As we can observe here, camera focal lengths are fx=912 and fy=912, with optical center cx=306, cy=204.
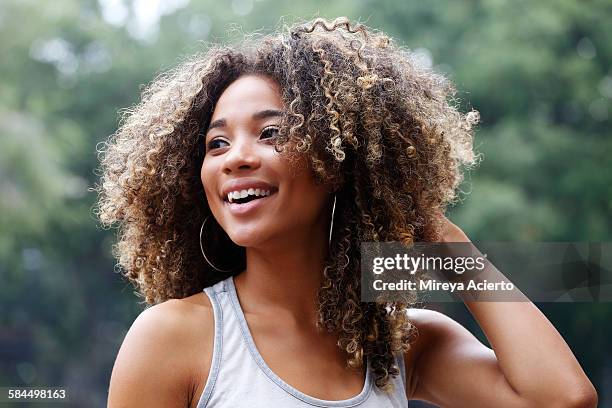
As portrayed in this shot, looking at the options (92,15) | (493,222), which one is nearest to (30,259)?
(92,15)

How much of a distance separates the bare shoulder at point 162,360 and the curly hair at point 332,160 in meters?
0.26

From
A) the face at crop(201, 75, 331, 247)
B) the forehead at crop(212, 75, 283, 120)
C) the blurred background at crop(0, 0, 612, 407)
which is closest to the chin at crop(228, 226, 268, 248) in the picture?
the face at crop(201, 75, 331, 247)

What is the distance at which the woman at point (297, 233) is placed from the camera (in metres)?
1.70

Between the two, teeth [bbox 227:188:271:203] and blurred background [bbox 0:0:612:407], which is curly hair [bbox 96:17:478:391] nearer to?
teeth [bbox 227:188:271:203]

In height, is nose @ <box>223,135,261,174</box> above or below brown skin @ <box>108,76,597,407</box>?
above

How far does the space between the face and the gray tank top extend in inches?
6.2

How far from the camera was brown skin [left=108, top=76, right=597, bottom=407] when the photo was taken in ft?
5.39

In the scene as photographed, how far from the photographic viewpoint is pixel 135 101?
11688 mm

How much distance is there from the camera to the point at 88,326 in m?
12.8

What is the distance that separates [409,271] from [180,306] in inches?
20.2

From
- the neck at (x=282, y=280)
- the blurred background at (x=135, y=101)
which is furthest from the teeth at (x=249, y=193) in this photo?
the blurred background at (x=135, y=101)

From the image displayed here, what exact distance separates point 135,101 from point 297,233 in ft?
33.4

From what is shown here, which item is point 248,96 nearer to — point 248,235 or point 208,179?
point 208,179

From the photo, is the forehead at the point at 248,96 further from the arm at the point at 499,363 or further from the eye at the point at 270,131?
Result: the arm at the point at 499,363
